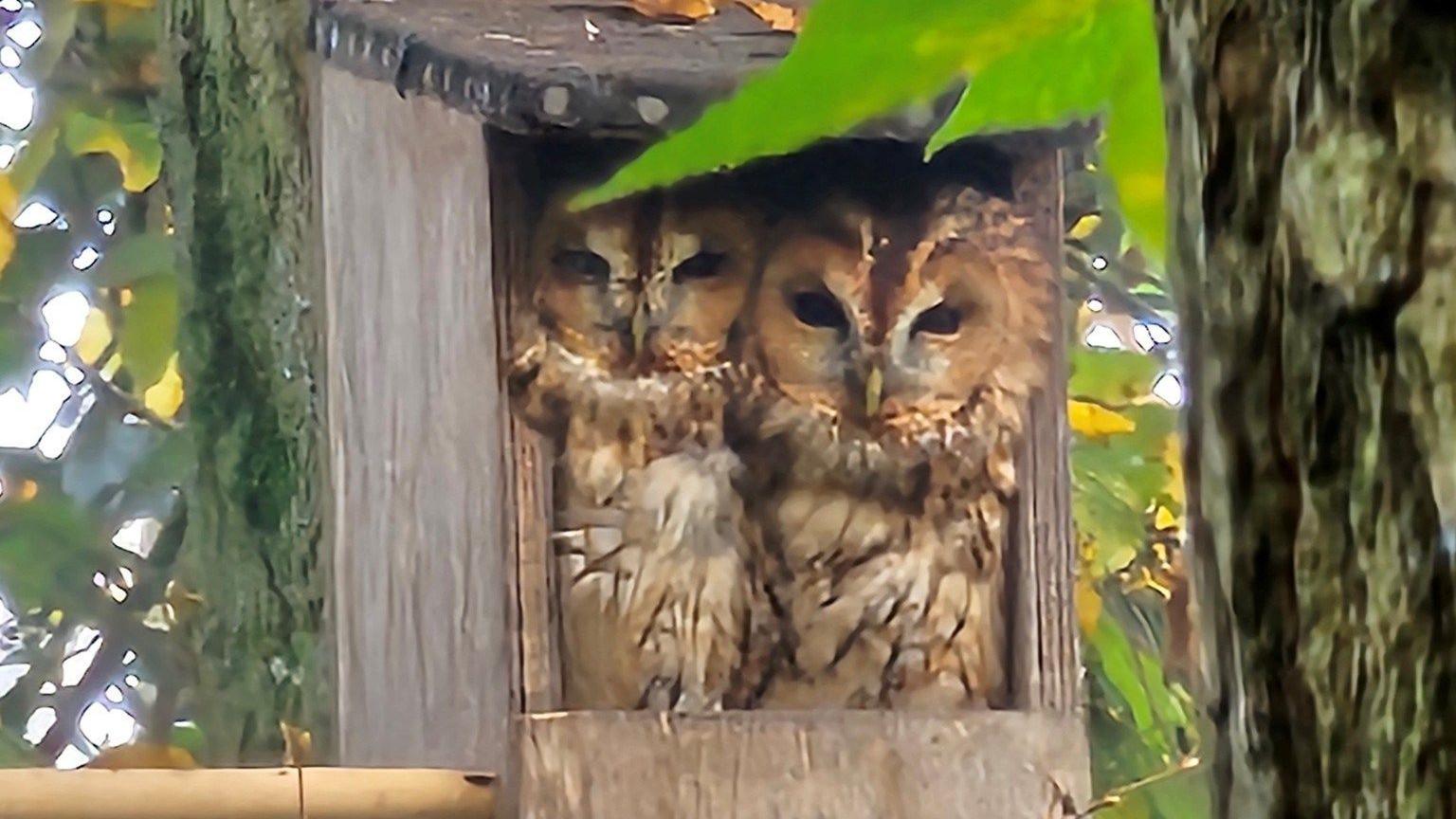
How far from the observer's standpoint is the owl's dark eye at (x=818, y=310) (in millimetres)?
651

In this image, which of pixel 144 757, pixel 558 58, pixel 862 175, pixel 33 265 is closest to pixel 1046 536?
pixel 862 175

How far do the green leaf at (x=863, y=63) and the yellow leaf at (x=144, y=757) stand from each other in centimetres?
51

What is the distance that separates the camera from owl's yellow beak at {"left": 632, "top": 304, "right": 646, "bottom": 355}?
0.65 meters

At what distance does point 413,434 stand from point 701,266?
0.47 ft

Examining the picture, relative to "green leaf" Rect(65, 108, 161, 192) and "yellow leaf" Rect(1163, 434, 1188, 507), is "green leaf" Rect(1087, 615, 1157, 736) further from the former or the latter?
"green leaf" Rect(65, 108, 161, 192)

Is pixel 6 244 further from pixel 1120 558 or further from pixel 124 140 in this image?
pixel 1120 558

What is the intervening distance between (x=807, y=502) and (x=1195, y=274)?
48cm

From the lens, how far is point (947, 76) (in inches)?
7.5

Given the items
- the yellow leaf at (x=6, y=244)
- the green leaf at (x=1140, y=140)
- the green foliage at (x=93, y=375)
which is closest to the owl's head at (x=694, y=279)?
the green foliage at (x=93, y=375)

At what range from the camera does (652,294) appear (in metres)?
0.65

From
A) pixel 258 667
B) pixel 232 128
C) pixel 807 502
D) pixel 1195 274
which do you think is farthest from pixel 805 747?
pixel 1195 274

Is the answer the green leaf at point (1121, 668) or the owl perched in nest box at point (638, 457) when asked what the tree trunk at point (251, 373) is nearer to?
the owl perched in nest box at point (638, 457)

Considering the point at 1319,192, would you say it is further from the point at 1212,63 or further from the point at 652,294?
the point at 652,294

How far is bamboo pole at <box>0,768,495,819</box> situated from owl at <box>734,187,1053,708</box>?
140 millimetres
